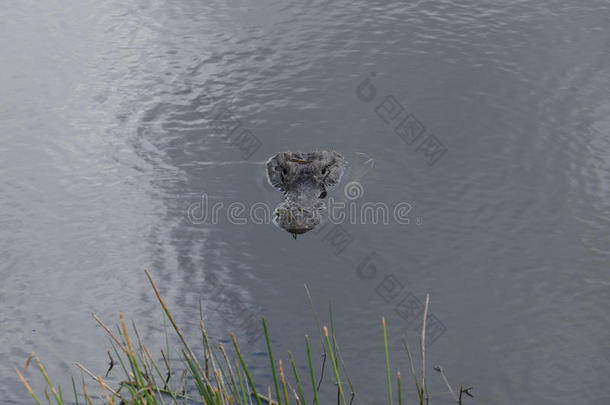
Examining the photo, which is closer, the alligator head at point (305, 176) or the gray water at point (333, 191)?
the gray water at point (333, 191)

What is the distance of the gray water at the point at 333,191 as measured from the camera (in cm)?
457

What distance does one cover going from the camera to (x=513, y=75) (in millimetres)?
7668

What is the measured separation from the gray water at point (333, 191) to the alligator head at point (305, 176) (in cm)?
17

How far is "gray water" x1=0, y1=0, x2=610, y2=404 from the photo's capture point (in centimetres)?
457

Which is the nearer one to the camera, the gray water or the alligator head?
the gray water

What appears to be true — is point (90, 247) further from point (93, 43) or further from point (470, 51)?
point (470, 51)

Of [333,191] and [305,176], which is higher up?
[305,176]

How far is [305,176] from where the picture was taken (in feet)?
21.2

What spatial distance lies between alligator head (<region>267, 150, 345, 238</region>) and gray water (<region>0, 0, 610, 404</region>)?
0.54ft

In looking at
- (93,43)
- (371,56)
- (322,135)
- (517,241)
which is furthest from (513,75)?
A: (93,43)

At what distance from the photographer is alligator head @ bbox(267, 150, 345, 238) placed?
6.23m

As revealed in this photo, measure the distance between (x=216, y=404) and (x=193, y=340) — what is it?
1.87m

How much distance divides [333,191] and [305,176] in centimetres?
35

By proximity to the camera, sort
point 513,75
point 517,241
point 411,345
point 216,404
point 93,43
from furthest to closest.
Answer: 1. point 93,43
2. point 513,75
3. point 517,241
4. point 411,345
5. point 216,404
